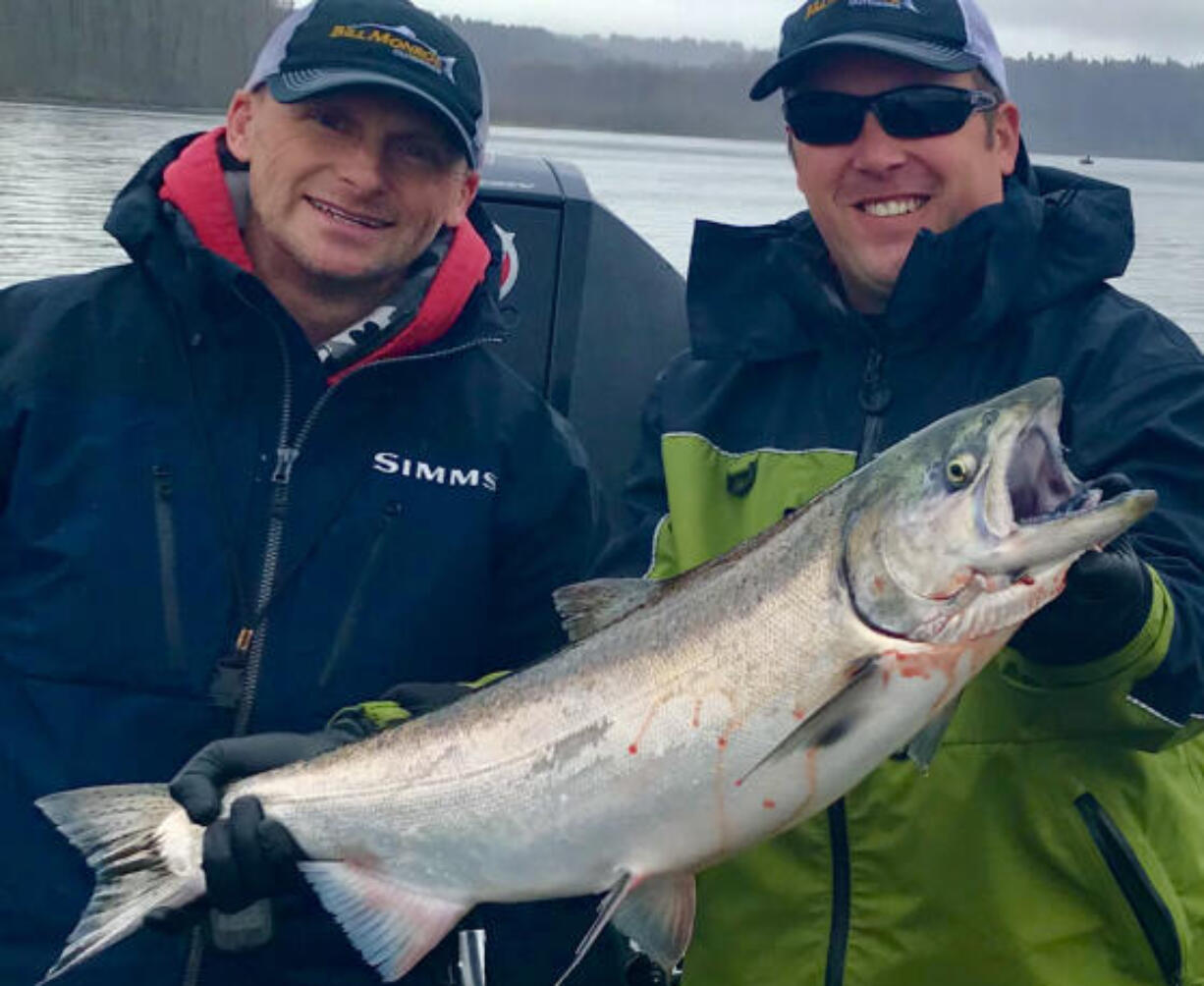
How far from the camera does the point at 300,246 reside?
3.57 metres

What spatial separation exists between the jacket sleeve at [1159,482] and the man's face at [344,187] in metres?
1.56

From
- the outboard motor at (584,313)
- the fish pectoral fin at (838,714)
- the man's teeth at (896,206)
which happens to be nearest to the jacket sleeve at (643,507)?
the man's teeth at (896,206)

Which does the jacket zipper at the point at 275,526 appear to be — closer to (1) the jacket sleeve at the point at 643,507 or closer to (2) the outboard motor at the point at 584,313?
(1) the jacket sleeve at the point at 643,507

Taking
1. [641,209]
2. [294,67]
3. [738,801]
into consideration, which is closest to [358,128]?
[294,67]

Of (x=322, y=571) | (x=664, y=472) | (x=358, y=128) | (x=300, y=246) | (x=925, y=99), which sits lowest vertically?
(x=322, y=571)

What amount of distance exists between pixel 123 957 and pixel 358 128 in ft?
6.31

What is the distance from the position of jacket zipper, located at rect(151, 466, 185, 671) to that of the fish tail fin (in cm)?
39

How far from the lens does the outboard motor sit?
17.0 feet

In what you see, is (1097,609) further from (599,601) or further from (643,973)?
(643,973)

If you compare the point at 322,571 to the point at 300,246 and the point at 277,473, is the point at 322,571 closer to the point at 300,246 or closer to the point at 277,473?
the point at 277,473

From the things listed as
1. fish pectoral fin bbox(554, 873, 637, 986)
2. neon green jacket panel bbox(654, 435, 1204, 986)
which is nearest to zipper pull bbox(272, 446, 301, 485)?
fish pectoral fin bbox(554, 873, 637, 986)

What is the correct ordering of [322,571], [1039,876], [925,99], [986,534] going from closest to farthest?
[986,534], [1039,876], [925,99], [322,571]

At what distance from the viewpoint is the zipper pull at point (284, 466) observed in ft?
11.7

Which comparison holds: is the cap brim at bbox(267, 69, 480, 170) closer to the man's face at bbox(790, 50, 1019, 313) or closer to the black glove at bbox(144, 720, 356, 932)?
the man's face at bbox(790, 50, 1019, 313)
